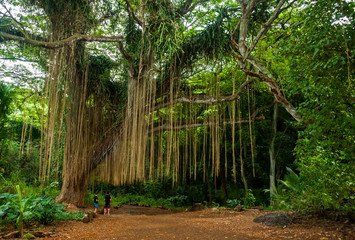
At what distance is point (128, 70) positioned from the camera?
5945 mm

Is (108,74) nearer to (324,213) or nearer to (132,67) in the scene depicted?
(132,67)

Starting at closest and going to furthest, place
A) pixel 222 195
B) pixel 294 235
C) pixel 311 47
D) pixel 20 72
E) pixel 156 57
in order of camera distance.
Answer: pixel 311 47
pixel 294 235
pixel 156 57
pixel 20 72
pixel 222 195

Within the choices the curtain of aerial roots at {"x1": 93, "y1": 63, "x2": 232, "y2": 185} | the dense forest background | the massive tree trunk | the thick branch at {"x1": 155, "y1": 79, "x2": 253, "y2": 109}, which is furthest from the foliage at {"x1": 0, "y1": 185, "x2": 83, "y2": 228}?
the thick branch at {"x1": 155, "y1": 79, "x2": 253, "y2": 109}

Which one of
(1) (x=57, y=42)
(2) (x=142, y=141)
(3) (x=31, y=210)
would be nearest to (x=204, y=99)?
(2) (x=142, y=141)

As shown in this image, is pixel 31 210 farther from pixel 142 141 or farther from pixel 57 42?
pixel 57 42

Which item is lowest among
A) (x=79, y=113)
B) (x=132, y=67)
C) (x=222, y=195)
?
(x=222, y=195)

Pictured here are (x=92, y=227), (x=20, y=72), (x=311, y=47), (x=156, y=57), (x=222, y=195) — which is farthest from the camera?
(x=222, y=195)

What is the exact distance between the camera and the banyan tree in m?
4.70

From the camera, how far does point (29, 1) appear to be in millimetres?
4895

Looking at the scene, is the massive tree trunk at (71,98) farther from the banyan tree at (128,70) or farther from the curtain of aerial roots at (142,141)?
the curtain of aerial roots at (142,141)

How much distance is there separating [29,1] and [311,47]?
5294 mm

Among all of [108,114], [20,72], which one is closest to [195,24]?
[108,114]

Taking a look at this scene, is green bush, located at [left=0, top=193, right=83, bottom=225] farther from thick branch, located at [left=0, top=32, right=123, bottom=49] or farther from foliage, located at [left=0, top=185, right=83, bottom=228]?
thick branch, located at [left=0, top=32, right=123, bottom=49]

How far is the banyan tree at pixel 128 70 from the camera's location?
15.4ft
